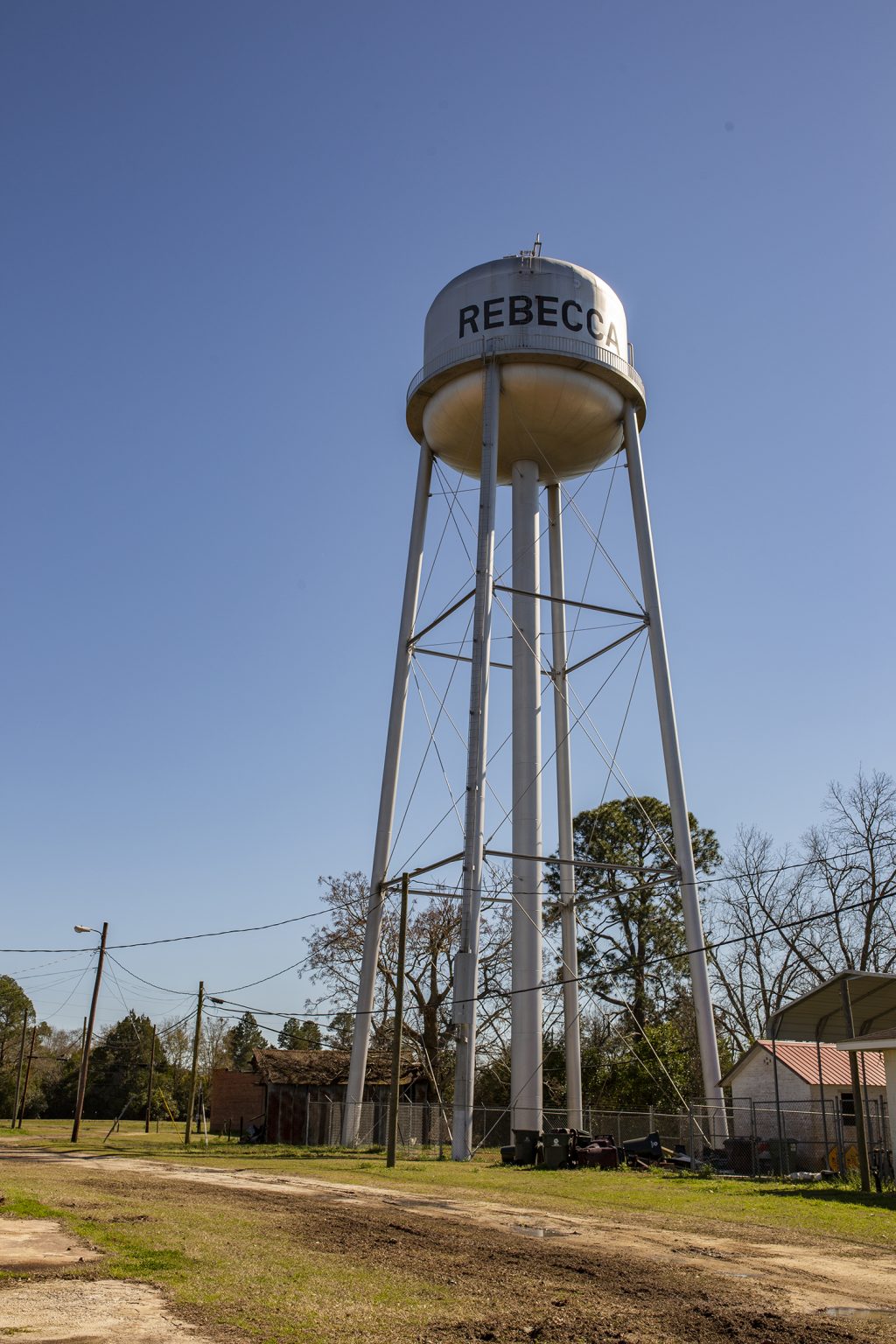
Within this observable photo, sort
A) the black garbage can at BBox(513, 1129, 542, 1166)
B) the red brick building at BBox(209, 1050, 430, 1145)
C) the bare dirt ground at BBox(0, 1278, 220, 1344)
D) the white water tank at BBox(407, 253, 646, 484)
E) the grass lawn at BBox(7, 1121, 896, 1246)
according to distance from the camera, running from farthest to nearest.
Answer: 1. the red brick building at BBox(209, 1050, 430, 1145)
2. the white water tank at BBox(407, 253, 646, 484)
3. the black garbage can at BBox(513, 1129, 542, 1166)
4. the grass lawn at BBox(7, 1121, 896, 1246)
5. the bare dirt ground at BBox(0, 1278, 220, 1344)

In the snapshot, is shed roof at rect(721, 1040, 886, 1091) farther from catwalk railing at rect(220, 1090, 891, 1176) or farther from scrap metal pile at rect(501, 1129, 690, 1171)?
scrap metal pile at rect(501, 1129, 690, 1171)

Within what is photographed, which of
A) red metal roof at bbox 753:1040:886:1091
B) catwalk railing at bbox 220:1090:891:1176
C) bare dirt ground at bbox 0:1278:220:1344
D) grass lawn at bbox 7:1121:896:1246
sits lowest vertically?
bare dirt ground at bbox 0:1278:220:1344

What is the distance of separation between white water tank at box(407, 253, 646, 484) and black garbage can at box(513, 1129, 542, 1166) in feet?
48.0

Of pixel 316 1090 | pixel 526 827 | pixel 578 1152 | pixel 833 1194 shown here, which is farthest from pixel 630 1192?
pixel 316 1090

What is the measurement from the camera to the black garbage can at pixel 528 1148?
79.3 feet

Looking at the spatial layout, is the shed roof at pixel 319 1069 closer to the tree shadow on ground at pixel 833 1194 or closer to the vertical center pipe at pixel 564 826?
the vertical center pipe at pixel 564 826

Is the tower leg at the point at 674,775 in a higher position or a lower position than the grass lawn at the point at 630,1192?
higher

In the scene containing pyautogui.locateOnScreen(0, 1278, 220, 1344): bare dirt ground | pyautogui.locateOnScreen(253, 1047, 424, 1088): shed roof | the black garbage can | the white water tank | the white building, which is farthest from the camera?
pyautogui.locateOnScreen(253, 1047, 424, 1088): shed roof

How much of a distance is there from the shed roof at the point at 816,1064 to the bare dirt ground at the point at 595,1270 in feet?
51.9

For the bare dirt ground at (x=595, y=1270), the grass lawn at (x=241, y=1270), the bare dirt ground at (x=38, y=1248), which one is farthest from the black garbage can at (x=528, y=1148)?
the bare dirt ground at (x=38, y=1248)

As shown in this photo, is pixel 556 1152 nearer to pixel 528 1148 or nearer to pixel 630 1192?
pixel 528 1148

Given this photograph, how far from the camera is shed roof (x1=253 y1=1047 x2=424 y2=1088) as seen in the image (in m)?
40.1

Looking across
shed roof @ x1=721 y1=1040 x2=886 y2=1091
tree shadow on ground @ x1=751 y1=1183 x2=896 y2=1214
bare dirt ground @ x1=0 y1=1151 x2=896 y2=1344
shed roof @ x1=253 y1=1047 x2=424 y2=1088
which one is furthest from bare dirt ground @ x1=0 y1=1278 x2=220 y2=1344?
shed roof @ x1=253 y1=1047 x2=424 y2=1088

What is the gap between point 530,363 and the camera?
84.7ft
